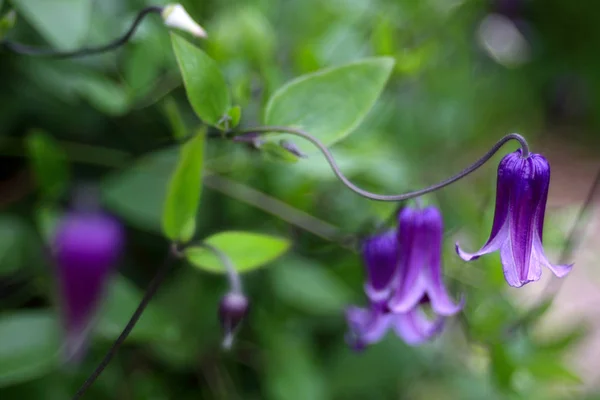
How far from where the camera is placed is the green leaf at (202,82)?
1.67ft

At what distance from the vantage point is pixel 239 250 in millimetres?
590

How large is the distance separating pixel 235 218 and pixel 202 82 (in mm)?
374

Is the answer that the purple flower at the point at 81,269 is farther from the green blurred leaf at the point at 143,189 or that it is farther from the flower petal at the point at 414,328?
the flower petal at the point at 414,328

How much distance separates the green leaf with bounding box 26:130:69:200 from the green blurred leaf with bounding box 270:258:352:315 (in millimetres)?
257

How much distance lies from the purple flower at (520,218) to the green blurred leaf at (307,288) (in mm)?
338

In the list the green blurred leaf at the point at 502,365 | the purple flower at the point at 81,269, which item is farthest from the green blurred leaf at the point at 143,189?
the green blurred leaf at the point at 502,365

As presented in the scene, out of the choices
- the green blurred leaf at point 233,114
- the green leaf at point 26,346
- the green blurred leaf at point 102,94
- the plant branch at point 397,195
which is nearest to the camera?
the plant branch at point 397,195

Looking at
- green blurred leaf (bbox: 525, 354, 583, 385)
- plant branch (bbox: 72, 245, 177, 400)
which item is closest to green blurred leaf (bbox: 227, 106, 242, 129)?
plant branch (bbox: 72, 245, 177, 400)

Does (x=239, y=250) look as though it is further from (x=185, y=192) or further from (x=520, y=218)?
(x=520, y=218)

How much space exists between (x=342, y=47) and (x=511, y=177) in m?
0.48

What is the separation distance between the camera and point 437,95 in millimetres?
1230

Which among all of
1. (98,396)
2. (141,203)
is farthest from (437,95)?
(98,396)

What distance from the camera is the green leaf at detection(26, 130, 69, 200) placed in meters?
0.74

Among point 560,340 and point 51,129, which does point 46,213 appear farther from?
point 560,340
